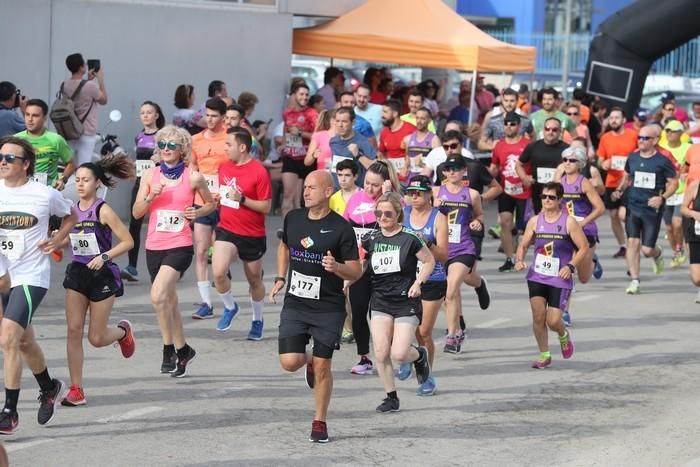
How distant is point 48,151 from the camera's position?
12141mm

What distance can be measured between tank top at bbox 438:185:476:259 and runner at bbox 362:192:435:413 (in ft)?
7.54

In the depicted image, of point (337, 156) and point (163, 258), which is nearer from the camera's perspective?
point (163, 258)

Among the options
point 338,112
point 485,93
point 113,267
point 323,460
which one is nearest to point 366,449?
point 323,460

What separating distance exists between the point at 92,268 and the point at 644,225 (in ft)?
26.7

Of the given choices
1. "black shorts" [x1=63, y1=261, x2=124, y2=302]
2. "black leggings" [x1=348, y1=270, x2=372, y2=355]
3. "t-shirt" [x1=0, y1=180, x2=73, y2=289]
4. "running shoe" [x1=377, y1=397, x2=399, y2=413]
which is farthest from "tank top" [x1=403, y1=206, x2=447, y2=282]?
"t-shirt" [x1=0, y1=180, x2=73, y2=289]

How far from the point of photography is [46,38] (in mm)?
18281

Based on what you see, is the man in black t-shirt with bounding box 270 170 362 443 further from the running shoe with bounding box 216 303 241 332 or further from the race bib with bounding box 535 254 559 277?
the running shoe with bounding box 216 303 241 332

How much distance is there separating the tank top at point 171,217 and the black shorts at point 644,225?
674 cm

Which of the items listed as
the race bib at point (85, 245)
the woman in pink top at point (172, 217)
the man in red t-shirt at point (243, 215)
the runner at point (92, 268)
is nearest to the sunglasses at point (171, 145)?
the woman in pink top at point (172, 217)

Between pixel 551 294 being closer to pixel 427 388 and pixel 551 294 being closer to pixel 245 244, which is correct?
pixel 427 388

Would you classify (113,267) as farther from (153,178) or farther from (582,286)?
(582,286)

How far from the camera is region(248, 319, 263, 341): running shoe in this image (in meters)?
11.8

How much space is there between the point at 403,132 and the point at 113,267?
725cm

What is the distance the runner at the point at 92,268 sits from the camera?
29.7 ft
